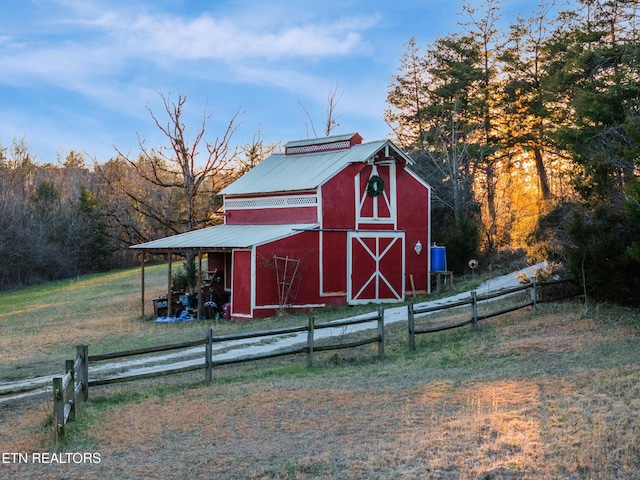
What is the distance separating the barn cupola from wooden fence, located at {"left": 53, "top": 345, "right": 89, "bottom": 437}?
18090mm

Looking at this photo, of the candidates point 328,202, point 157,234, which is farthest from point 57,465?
point 157,234

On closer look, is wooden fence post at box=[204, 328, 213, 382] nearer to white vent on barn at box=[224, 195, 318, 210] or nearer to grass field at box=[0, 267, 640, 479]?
grass field at box=[0, 267, 640, 479]

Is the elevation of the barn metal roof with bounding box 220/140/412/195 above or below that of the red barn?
above

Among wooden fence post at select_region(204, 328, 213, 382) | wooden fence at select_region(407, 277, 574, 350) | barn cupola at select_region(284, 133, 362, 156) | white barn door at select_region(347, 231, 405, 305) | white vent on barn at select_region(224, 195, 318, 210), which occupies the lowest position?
wooden fence post at select_region(204, 328, 213, 382)

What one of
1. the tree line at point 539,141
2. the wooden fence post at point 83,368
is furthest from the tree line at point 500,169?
the wooden fence post at point 83,368

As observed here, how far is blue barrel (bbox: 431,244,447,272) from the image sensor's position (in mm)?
27516

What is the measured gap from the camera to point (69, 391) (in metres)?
9.99

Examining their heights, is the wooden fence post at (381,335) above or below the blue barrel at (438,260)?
below

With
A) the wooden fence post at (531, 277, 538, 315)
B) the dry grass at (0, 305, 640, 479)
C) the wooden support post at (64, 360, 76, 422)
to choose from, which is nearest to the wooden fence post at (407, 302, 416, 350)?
the dry grass at (0, 305, 640, 479)

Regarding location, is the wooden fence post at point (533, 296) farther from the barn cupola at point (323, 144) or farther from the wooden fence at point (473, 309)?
the barn cupola at point (323, 144)

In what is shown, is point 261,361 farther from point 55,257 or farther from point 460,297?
point 55,257

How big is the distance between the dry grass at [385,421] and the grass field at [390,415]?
3cm

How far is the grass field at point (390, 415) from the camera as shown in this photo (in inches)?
290

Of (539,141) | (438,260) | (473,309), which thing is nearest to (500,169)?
(539,141)
